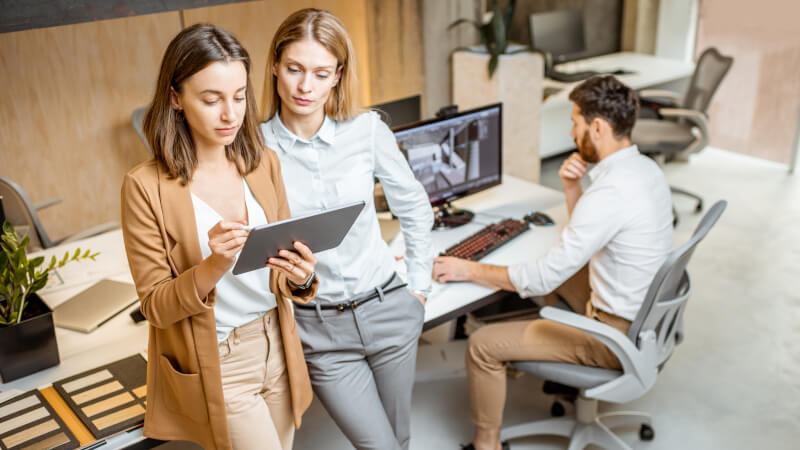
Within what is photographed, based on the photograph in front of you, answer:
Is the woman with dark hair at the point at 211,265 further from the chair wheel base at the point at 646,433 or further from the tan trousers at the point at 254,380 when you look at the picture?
→ the chair wheel base at the point at 646,433

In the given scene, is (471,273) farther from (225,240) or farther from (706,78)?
(706,78)

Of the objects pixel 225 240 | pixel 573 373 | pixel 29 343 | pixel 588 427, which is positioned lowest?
pixel 588 427

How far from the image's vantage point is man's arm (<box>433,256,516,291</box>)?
2.43 m

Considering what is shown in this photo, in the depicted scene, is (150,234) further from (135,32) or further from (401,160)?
(135,32)

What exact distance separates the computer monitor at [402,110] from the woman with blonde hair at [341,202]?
105 centimetres

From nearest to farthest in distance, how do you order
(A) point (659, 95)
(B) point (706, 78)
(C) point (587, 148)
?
(C) point (587, 148) → (B) point (706, 78) → (A) point (659, 95)

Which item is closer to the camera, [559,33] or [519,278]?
[519,278]

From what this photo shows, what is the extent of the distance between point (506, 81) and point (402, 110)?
48.9 inches

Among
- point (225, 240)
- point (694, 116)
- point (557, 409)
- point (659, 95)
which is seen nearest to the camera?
point (225, 240)

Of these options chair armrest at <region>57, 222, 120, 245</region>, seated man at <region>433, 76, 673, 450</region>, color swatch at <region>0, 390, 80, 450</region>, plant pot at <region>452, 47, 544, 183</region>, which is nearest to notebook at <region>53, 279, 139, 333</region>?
color swatch at <region>0, 390, 80, 450</region>

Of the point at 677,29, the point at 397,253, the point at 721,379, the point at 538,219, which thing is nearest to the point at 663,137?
the point at 677,29

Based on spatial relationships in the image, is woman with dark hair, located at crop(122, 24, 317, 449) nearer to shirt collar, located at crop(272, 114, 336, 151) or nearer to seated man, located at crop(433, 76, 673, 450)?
shirt collar, located at crop(272, 114, 336, 151)

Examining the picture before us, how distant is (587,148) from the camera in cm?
251

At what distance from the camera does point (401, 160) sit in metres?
1.93
